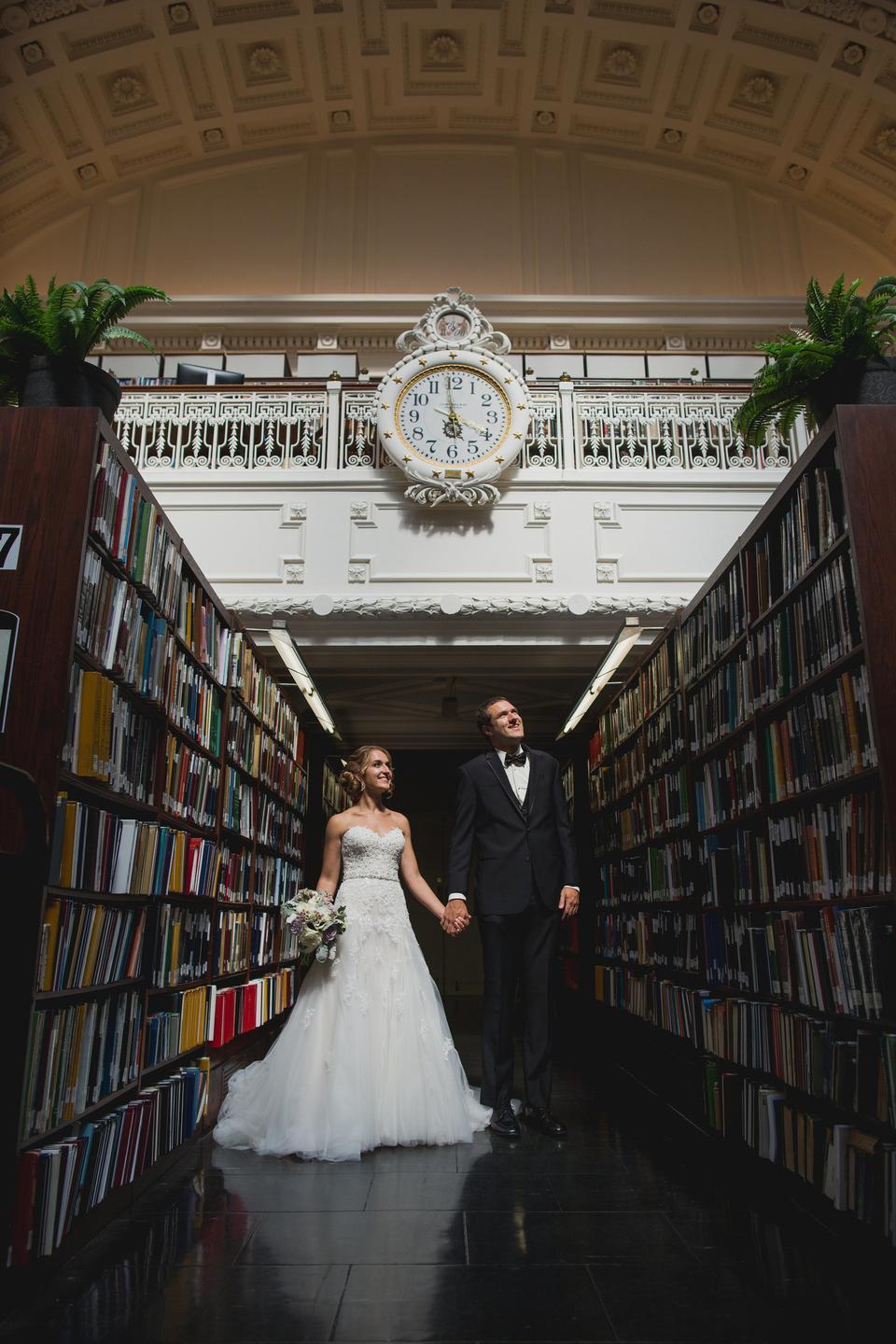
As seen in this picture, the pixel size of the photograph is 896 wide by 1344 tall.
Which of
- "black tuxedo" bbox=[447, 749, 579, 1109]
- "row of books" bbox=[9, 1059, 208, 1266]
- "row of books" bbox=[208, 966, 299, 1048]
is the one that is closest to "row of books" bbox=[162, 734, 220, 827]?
"row of books" bbox=[208, 966, 299, 1048]

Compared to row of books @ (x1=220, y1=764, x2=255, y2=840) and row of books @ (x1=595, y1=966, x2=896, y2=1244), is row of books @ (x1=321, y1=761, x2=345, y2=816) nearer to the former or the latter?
row of books @ (x1=220, y1=764, x2=255, y2=840)

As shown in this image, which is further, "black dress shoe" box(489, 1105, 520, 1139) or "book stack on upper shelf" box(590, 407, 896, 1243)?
"black dress shoe" box(489, 1105, 520, 1139)

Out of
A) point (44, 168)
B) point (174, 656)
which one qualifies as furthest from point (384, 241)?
point (174, 656)

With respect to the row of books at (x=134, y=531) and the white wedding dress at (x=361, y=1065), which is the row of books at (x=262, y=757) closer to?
the white wedding dress at (x=361, y=1065)

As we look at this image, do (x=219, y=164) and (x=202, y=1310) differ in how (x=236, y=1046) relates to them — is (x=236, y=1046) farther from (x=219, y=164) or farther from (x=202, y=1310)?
(x=219, y=164)

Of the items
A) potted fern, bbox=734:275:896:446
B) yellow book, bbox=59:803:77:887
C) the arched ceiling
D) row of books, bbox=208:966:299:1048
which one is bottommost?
row of books, bbox=208:966:299:1048

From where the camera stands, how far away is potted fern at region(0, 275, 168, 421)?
9.71ft

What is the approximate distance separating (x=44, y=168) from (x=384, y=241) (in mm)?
4175

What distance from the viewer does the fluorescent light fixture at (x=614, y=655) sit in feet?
19.0

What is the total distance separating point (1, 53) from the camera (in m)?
9.92

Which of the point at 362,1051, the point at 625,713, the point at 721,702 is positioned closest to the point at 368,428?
the point at 625,713

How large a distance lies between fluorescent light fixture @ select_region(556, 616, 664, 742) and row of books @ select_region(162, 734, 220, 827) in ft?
9.26

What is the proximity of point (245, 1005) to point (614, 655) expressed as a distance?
3.14 meters

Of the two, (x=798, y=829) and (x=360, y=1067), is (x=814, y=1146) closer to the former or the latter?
A: (x=798, y=829)
